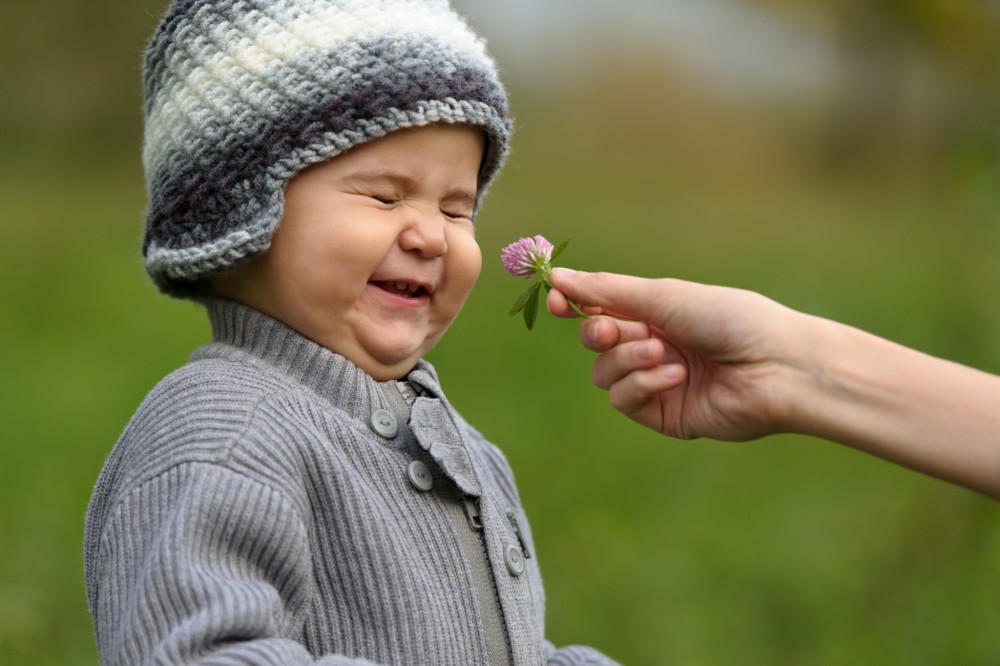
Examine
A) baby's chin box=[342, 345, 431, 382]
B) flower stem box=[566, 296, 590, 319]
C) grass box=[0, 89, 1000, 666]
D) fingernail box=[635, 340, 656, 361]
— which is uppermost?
flower stem box=[566, 296, 590, 319]

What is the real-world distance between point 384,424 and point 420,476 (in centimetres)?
11

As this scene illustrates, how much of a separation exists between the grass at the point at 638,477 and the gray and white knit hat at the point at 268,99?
3.70 ft

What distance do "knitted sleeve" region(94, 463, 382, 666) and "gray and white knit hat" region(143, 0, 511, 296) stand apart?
1.52 ft

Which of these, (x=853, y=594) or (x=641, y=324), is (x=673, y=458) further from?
(x=641, y=324)

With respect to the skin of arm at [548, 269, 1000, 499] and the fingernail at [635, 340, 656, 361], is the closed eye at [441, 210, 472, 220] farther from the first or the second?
the fingernail at [635, 340, 656, 361]

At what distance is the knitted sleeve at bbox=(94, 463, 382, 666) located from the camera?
1.70m

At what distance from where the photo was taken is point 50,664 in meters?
3.80

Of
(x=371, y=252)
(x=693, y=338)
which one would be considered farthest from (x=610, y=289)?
(x=371, y=252)

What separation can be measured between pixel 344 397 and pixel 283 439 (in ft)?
0.65

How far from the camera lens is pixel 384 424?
2.12 m

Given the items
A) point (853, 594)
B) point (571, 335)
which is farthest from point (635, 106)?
point (853, 594)

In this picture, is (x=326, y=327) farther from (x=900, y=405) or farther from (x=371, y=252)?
(x=900, y=405)

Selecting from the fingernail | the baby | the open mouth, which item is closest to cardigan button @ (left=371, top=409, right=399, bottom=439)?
the baby

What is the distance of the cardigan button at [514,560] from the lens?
2.15 meters
